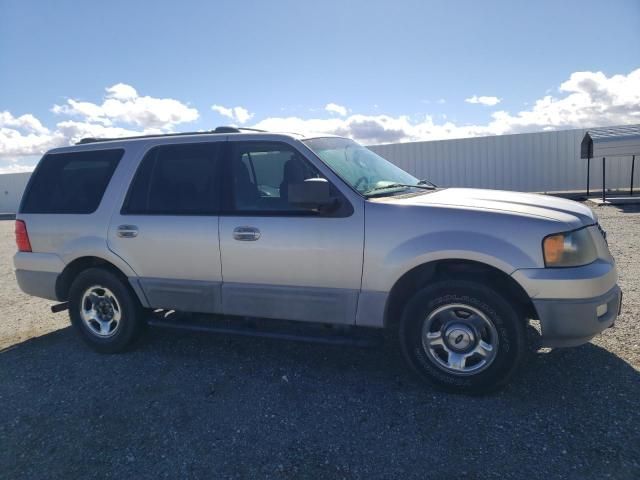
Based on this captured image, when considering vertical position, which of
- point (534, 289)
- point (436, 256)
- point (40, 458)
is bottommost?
point (40, 458)

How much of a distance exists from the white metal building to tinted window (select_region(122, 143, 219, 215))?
18162 millimetres

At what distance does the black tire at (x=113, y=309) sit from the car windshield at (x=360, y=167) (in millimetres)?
2273

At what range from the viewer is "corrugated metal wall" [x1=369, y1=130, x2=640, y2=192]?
1983 cm

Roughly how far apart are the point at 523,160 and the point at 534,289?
1917 cm

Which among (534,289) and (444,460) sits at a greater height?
(534,289)

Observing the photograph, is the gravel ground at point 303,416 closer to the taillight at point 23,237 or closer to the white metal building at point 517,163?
the taillight at point 23,237

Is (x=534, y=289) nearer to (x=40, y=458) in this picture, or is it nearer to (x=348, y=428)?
(x=348, y=428)

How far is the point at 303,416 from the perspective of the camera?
330cm

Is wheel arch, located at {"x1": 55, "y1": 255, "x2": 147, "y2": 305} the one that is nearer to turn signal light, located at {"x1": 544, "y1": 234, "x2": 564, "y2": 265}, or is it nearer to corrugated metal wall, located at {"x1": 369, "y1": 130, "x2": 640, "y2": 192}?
turn signal light, located at {"x1": 544, "y1": 234, "x2": 564, "y2": 265}

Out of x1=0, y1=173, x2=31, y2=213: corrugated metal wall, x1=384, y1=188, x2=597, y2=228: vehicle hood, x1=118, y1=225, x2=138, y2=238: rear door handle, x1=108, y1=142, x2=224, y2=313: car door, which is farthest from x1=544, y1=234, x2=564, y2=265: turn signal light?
x1=0, y1=173, x2=31, y2=213: corrugated metal wall

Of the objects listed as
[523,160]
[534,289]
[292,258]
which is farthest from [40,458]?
[523,160]

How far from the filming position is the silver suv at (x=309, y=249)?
3.24 meters

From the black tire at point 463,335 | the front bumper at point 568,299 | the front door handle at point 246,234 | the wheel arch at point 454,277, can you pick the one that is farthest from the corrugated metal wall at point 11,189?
the front bumper at point 568,299

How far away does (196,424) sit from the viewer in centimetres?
326
